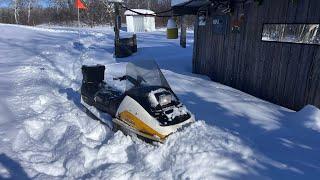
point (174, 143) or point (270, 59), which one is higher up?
point (270, 59)

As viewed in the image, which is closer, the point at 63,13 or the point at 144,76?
the point at 144,76

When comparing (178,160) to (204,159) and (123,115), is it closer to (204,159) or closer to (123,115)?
(204,159)

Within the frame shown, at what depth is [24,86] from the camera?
342 inches

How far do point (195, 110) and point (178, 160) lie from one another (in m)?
2.46

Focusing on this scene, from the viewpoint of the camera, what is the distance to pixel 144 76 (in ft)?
16.4

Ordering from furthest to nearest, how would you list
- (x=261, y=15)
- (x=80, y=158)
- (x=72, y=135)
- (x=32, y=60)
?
1. (x=32, y=60)
2. (x=261, y=15)
3. (x=72, y=135)
4. (x=80, y=158)

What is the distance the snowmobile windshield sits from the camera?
491 cm

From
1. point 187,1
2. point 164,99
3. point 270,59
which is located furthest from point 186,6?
point 164,99

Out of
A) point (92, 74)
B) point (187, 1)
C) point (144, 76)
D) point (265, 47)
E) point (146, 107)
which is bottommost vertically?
point (146, 107)

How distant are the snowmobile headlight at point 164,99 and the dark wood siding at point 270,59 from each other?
338cm

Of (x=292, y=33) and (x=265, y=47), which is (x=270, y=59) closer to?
(x=265, y=47)

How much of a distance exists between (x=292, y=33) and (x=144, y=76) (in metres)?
3.67

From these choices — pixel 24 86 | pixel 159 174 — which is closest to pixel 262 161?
pixel 159 174

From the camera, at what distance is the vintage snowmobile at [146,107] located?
14.1ft
